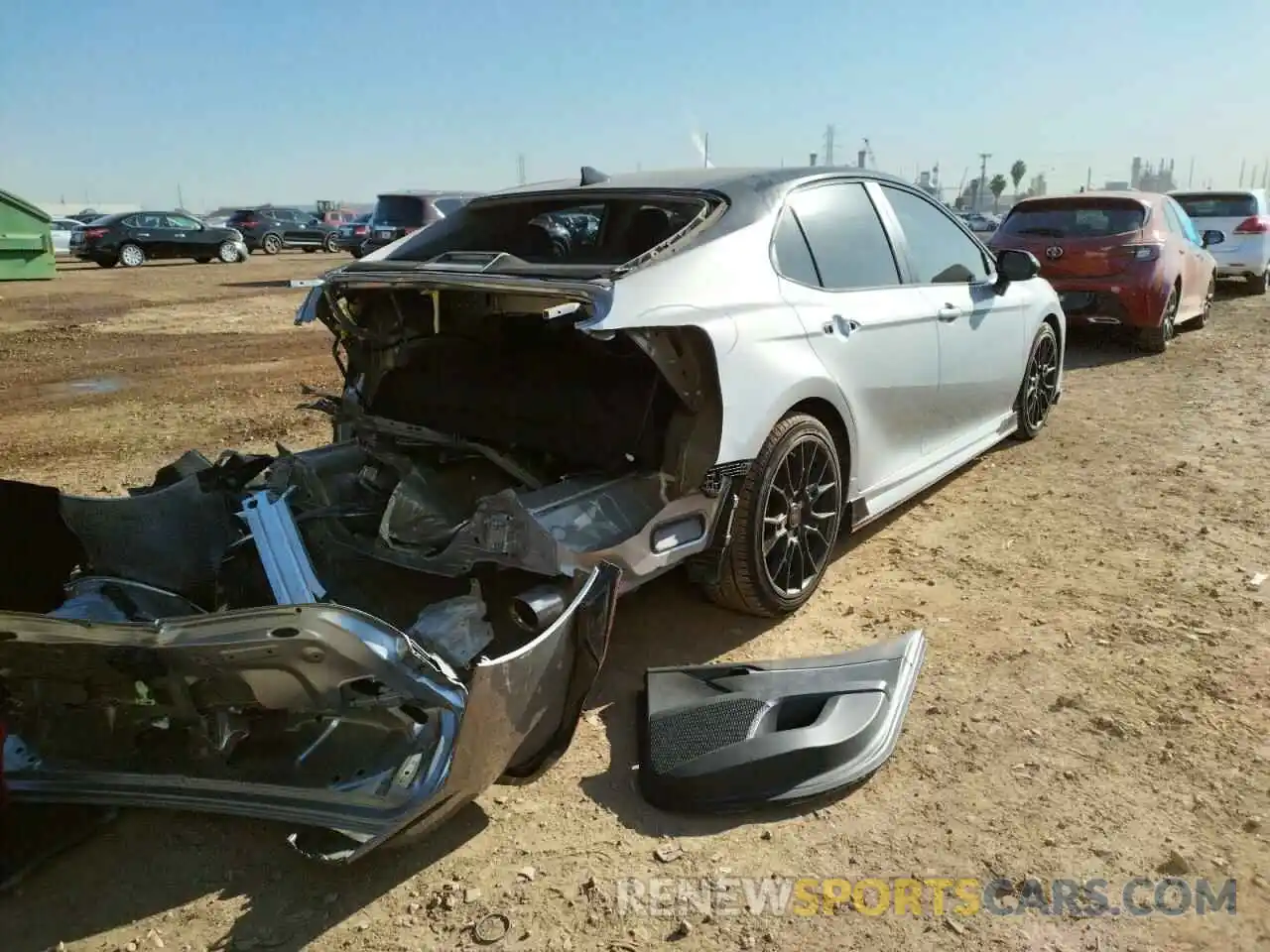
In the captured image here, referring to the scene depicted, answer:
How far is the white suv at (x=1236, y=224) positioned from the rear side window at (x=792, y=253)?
12.9m

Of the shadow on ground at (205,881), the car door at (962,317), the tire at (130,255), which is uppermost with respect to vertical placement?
the tire at (130,255)

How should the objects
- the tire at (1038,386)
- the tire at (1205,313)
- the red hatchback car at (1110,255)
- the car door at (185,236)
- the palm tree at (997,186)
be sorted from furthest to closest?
the palm tree at (997,186) → the car door at (185,236) → the tire at (1205,313) → the red hatchback car at (1110,255) → the tire at (1038,386)

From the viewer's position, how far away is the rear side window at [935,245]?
15.1 ft

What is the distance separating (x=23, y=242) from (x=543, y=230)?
18.3 metres

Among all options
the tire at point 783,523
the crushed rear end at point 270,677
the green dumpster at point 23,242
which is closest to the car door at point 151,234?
the green dumpster at point 23,242

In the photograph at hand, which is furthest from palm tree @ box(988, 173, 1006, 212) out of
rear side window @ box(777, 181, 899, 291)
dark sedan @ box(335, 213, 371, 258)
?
rear side window @ box(777, 181, 899, 291)

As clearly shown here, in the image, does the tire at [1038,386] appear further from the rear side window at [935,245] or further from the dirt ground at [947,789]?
the rear side window at [935,245]

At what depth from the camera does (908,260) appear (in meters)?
4.50

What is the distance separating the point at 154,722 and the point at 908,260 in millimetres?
3683

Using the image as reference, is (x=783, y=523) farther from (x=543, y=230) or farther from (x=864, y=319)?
(x=543, y=230)

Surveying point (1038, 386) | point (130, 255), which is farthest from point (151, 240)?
point (1038, 386)

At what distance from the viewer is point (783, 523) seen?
366cm

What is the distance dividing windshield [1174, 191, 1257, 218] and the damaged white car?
11.7 m

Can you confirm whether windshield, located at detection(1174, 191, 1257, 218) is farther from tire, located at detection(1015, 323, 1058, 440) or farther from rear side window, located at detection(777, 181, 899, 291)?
rear side window, located at detection(777, 181, 899, 291)
